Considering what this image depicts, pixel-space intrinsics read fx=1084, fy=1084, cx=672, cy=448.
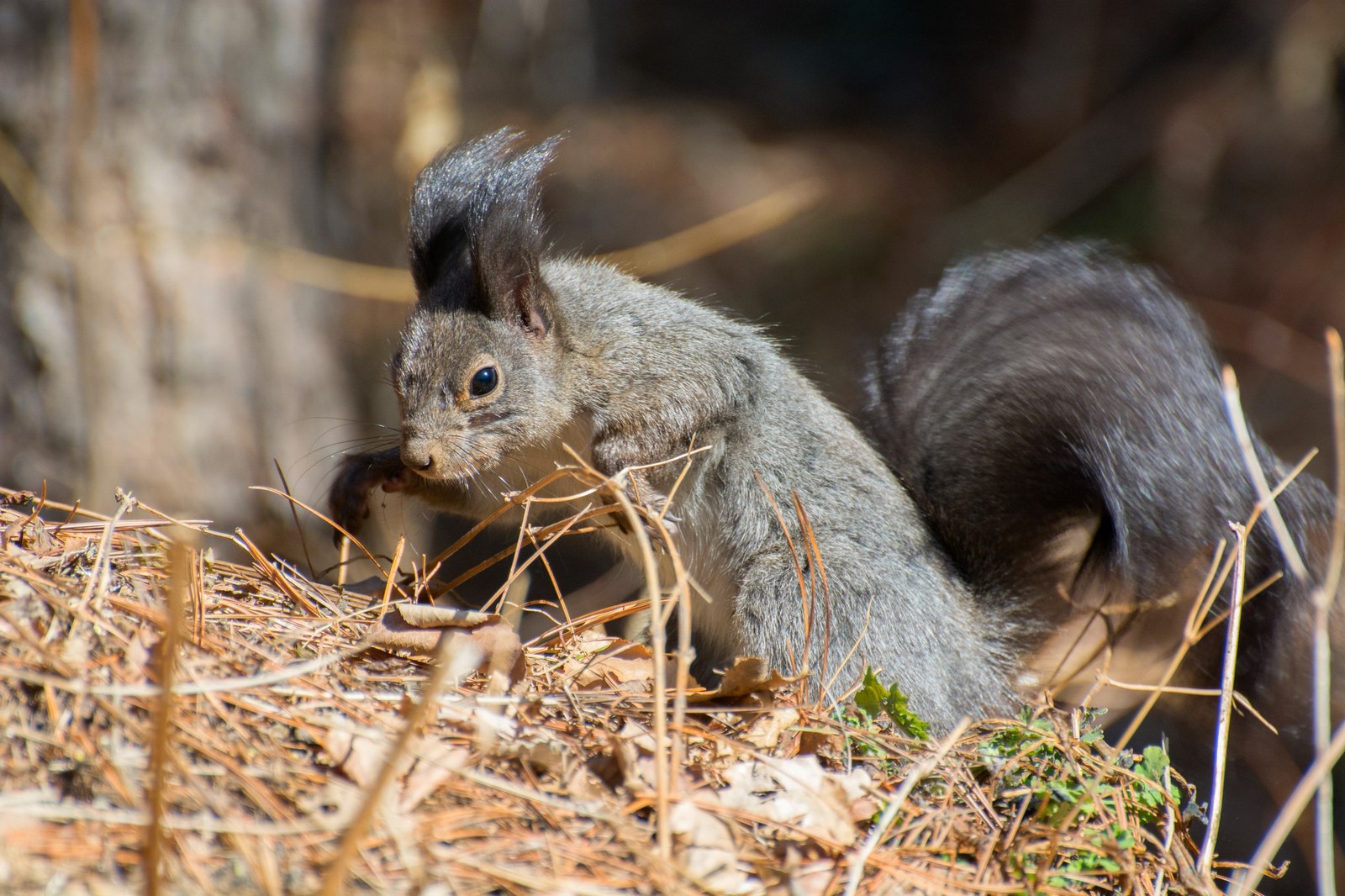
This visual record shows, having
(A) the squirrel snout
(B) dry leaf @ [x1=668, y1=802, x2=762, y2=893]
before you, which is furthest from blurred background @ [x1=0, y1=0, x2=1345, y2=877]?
(B) dry leaf @ [x1=668, y1=802, x2=762, y2=893]

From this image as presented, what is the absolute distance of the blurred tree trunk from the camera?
2.65 meters

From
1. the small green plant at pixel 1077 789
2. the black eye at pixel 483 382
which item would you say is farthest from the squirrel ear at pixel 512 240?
the small green plant at pixel 1077 789

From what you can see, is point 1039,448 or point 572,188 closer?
point 1039,448

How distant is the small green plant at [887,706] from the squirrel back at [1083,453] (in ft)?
1.63

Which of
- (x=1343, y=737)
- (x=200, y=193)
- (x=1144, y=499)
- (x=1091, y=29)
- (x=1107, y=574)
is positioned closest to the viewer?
(x=1343, y=737)

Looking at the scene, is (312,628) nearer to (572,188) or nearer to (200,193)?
(200,193)

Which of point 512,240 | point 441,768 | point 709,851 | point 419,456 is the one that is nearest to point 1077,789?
point 709,851

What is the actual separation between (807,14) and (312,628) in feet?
19.2

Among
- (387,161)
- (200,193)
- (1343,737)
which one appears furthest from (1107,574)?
(387,161)

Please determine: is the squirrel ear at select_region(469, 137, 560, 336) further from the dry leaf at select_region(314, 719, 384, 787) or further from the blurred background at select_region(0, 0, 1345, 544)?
the dry leaf at select_region(314, 719, 384, 787)

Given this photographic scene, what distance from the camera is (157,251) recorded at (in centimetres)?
283

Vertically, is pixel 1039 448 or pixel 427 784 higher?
pixel 1039 448

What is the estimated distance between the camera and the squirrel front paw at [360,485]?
7.25 ft

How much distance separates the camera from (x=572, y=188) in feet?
17.2
